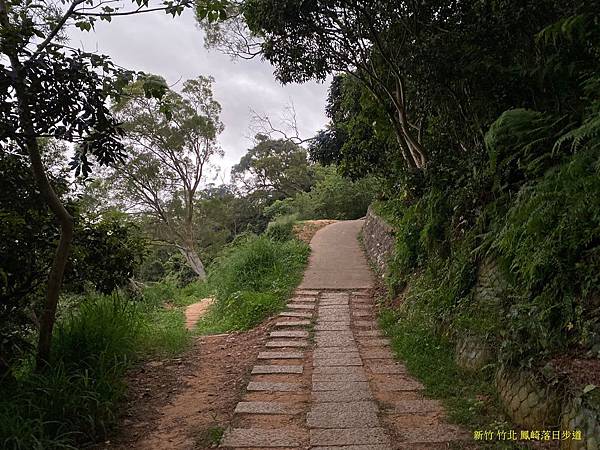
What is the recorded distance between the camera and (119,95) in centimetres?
292

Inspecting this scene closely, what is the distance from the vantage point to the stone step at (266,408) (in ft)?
10.2

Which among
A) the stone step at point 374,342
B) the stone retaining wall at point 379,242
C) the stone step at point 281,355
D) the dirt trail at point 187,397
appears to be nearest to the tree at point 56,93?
the dirt trail at point 187,397

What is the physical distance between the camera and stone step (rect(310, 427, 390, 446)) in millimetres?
2609

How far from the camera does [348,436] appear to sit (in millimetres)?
2678

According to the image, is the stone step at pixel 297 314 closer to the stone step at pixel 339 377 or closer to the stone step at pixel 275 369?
the stone step at pixel 275 369

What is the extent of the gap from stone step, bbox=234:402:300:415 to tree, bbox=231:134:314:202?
2139cm

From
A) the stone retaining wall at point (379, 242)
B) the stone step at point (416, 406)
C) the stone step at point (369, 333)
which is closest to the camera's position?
the stone step at point (416, 406)

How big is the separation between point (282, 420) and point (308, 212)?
1552 centimetres

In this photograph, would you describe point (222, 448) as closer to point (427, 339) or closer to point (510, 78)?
point (427, 339)

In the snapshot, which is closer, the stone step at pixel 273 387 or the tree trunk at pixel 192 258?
the stone step at pixel 273 387

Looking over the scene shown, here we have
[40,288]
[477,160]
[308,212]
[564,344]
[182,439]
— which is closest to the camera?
[564,344]

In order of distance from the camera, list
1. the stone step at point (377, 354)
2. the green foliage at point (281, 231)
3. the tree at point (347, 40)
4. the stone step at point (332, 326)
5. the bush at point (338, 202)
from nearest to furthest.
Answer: the stone step at point (377, 354), the stone step at point (332, 326), the tree at point (347, 40), the green foliage at point (281, 231), the bush at point (338, 202)

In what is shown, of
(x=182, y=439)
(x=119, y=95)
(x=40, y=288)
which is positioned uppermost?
(x=119, y=95)

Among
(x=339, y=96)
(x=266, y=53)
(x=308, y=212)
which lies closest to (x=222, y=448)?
(x=266, y=53)
